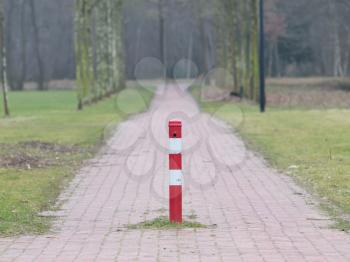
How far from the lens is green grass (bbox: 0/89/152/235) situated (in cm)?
1153

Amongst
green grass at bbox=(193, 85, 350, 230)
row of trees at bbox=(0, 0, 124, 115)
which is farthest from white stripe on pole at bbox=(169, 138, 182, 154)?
row of trees at bbox=(0, 0, 124, 115)

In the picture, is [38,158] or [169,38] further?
[169,38]

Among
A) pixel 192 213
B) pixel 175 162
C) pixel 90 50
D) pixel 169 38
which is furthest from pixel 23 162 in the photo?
pixel 169 38

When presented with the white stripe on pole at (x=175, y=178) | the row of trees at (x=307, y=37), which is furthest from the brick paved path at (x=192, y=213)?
the row of trees at (x=307, y=37)

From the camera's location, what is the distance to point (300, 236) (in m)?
9.92

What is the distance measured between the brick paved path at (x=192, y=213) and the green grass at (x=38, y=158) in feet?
1.20

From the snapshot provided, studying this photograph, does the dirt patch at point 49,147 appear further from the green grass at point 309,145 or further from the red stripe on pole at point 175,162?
the red stripe on pole at point 175,162

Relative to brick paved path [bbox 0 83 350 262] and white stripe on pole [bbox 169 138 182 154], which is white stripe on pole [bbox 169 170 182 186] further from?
brick paved path [bbox 0 83 350 262]

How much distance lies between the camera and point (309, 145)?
21.9 metres

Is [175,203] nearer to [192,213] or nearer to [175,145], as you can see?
[175,145]

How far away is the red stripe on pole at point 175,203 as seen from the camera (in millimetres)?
10406

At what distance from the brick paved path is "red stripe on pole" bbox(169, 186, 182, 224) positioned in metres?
0.34

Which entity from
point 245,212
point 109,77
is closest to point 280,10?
point 109,77

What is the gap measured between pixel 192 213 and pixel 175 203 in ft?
4.04
